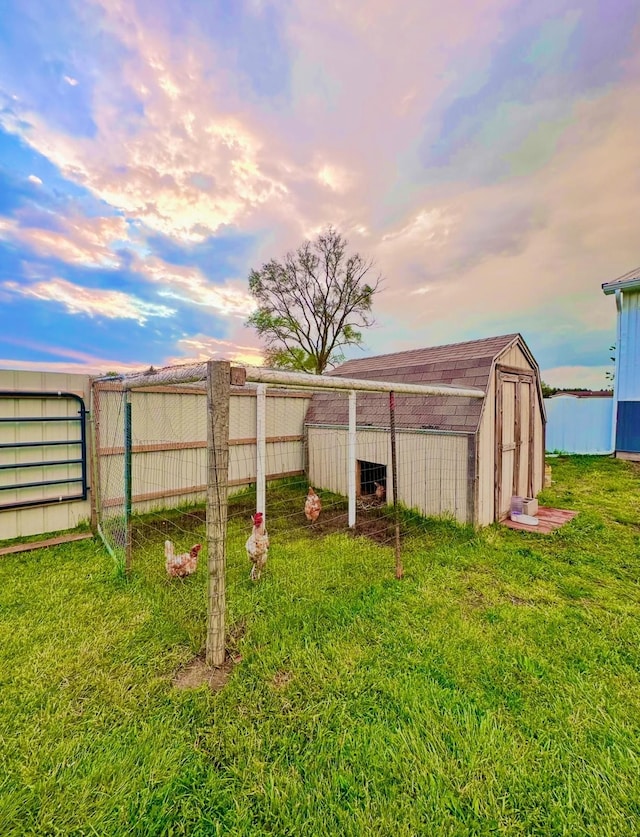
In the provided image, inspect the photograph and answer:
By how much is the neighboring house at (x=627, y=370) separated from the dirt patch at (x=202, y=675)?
1107 cm

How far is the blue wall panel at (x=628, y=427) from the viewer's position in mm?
8641

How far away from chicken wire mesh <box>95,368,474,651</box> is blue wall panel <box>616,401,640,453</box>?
25.3 feet

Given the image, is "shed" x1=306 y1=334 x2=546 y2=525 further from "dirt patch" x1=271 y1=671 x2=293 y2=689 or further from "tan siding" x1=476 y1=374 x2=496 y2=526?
"dirt patch" x1=271 y1=671 x2=293 y2=689

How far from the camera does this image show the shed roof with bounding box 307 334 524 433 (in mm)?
4453

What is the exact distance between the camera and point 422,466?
4684mm

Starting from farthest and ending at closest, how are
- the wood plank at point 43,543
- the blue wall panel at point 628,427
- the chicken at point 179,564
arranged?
the blue wall panel at point 628,427, the wood plank at point 43,543, the chicken at point 179,564

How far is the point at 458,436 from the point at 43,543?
5096 millimetres

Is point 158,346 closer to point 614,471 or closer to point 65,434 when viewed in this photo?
point 65,434

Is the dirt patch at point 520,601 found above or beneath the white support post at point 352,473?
beneath

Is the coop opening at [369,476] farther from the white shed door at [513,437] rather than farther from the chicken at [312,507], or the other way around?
the white shed door at [513,437]

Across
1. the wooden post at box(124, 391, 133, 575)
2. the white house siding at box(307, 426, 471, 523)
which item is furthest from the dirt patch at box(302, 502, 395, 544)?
the wooden post at box(124, 391, 133, 575)

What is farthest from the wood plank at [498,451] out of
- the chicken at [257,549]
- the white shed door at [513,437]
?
the chicken at [257,549]

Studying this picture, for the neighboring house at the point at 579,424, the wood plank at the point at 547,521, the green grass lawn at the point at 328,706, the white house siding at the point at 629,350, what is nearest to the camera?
the green grass lawn at the point at 328,706

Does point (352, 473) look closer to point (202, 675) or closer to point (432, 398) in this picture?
point (432, 398)
